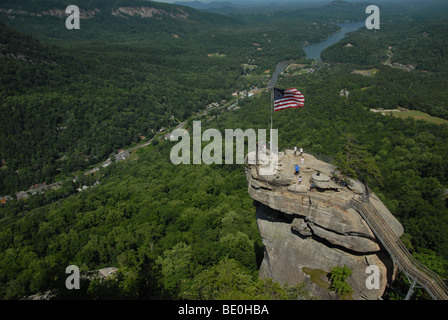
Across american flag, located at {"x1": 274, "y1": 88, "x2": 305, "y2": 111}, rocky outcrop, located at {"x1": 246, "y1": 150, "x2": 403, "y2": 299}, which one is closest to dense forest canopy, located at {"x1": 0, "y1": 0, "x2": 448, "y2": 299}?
rocky outcrop, located at {"x1": 246, "y1": 150, "x2": 403, "y2": 299}

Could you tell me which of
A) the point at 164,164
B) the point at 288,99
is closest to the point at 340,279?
the point at 288,99

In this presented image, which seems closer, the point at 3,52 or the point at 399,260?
the point at 399,260

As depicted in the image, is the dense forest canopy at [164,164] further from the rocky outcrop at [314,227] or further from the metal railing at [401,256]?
the metal railing at [401,256]

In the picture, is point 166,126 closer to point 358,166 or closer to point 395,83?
point 395,83

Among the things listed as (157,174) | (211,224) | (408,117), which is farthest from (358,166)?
(408,117)

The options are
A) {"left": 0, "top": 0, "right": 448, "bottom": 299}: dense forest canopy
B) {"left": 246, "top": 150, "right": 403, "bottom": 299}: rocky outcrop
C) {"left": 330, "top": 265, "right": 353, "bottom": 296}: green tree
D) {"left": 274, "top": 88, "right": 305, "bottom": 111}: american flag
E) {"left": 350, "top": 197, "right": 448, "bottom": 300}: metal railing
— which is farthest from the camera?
{"left": 0, "top": 0, "right": 448, "bottom": 299}: dense forest canopy

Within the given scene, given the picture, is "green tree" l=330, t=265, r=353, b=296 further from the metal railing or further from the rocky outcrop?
the metal railing
